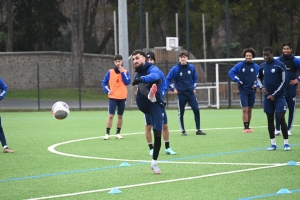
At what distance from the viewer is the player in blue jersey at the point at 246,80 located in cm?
1989

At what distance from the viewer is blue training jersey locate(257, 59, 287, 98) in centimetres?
1493

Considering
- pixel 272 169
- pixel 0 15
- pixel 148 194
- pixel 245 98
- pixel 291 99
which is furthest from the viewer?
pixel 0 15

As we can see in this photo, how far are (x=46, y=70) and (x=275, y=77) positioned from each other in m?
38.3

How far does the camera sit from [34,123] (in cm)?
2628

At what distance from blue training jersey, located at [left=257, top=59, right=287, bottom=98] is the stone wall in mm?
35675

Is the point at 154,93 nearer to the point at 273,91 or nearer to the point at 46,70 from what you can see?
the point at 273,91

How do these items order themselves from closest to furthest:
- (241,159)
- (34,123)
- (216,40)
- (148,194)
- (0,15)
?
(148,194) < (241,159) < (34,123) < (0,15) < (216,40)

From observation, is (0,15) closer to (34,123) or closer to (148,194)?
(34,123)

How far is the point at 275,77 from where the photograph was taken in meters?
15.1

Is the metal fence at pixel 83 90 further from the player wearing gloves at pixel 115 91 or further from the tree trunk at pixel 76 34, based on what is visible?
the player wearing gloves at pixel 115 91

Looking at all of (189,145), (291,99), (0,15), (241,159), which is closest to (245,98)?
(291,99)

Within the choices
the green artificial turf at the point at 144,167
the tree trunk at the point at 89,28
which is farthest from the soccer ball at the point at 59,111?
the tree trunk at the point at 89,28

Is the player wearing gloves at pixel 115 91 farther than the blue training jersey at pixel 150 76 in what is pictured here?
Yes

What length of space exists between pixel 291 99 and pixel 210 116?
9.80 metres
